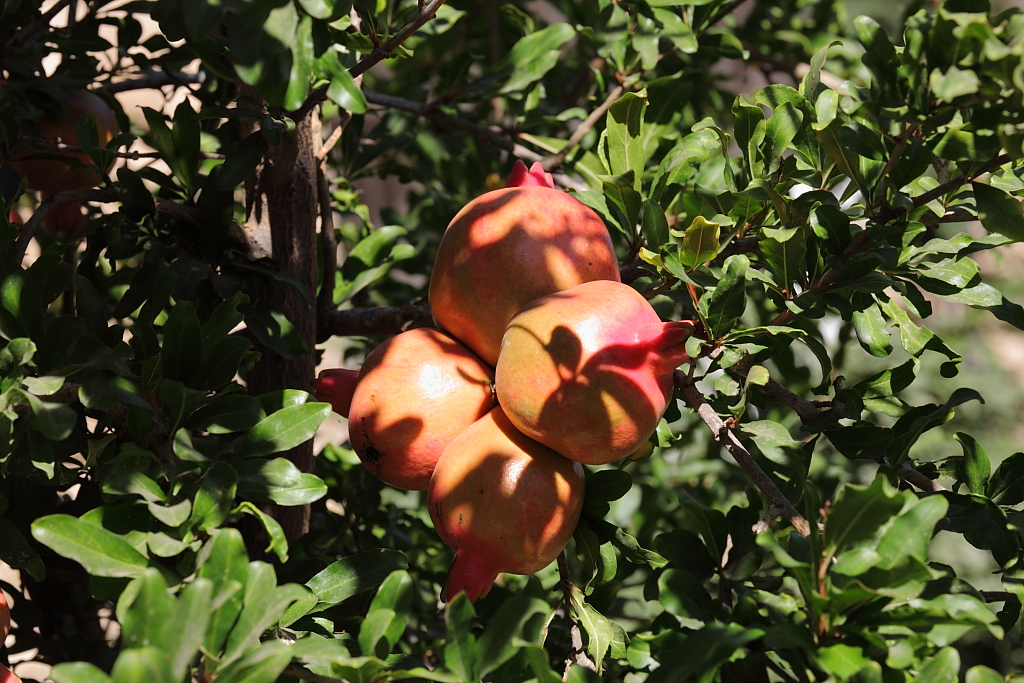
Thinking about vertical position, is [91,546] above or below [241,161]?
below

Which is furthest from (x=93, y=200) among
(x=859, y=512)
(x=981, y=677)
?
(x=981, y=677)

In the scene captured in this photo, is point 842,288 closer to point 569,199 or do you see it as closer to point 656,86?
point 569,199

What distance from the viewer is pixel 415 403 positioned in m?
0.69

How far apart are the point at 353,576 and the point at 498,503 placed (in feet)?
0.57

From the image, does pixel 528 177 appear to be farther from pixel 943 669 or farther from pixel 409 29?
pixel 943 669

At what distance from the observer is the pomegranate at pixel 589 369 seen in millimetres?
608

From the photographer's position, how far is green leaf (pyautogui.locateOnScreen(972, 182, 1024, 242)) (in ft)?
2.04

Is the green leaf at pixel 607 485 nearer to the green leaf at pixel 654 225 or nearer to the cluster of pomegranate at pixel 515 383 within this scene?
the cluster of pomegranate at pixel 515 383

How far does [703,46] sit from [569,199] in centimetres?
70

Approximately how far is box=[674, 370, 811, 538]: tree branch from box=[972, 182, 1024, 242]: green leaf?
266mm

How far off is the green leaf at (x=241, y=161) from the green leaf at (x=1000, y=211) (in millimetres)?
666

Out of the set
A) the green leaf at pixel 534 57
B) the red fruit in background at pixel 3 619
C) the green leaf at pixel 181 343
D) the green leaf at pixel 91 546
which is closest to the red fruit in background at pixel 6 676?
the red fruit in background at pixel 3 619

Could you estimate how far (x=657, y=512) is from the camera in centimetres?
155

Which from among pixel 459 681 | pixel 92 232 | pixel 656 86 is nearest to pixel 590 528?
pixel 459 681
